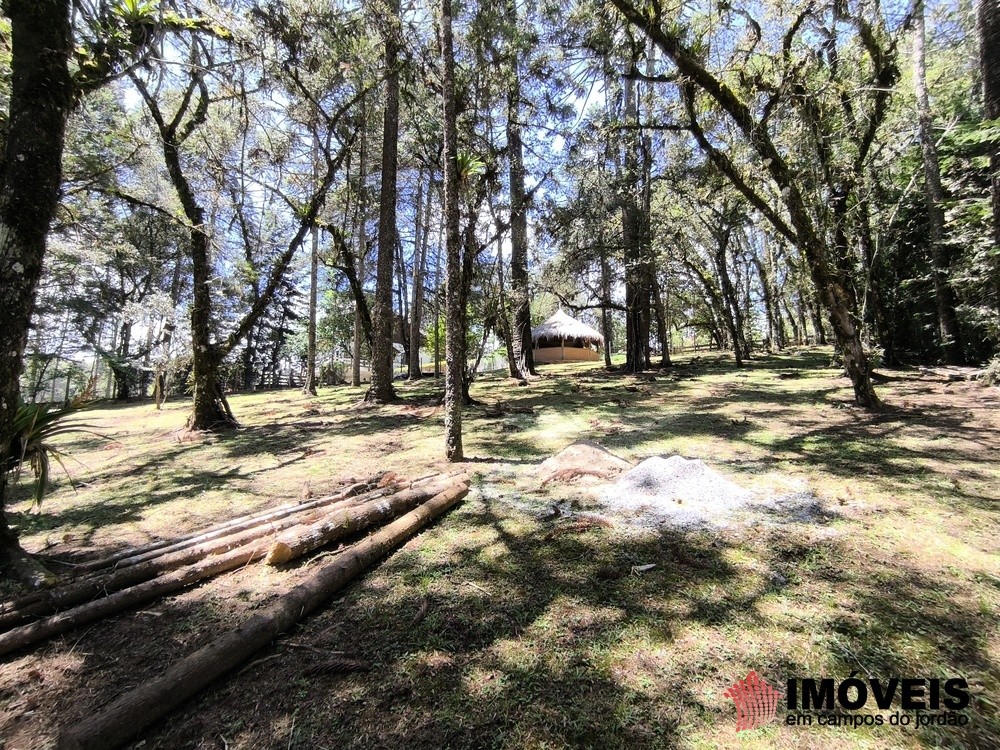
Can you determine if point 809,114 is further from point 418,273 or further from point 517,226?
point 418,273

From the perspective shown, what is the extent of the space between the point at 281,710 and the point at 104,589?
1804 mm

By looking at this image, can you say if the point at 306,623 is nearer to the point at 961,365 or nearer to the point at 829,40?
the point at 829,40

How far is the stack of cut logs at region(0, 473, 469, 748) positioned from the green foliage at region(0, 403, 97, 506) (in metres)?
0.95

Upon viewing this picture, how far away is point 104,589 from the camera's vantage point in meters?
2.71

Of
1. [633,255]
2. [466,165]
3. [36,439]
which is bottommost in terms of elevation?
[36,439]

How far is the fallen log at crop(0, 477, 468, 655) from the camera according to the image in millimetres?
2301

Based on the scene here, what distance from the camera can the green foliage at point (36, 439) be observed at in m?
3.13

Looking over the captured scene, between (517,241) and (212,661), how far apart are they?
539 inches

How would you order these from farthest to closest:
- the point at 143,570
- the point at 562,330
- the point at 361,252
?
the point at 562,330 < the point at 361,252 < the point at 143,570

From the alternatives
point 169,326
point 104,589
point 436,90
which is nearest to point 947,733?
point 104,589

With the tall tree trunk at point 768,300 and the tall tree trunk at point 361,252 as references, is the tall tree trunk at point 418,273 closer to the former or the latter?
the tall tree trunk at point 361,252

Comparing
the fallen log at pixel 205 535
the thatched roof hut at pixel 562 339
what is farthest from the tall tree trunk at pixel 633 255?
the thatched roof hut at pixel 562 339

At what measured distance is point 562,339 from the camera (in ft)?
97.5

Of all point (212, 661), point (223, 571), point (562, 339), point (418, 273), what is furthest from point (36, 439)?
point (562, 339)
